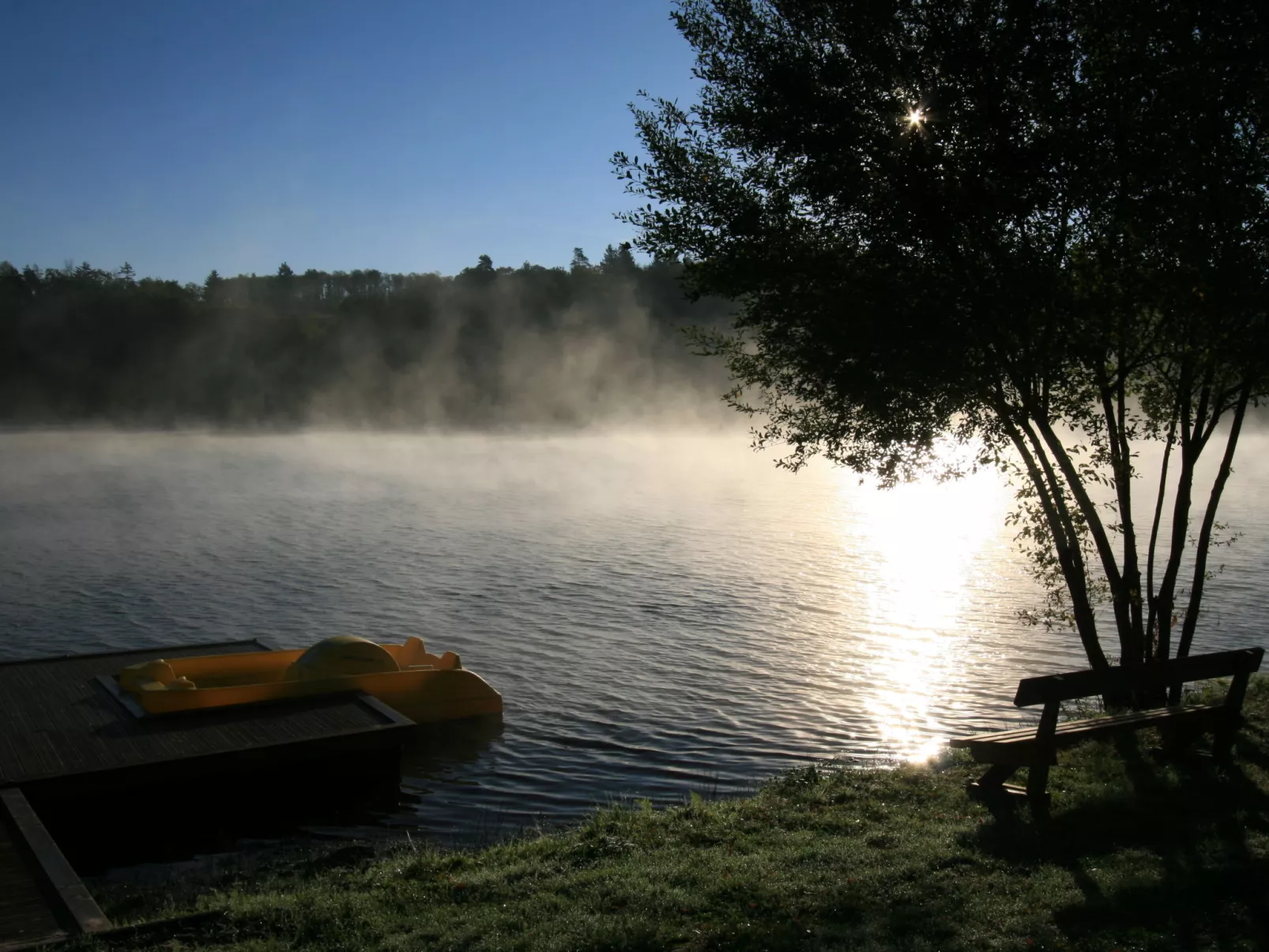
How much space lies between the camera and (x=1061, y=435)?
4547cm

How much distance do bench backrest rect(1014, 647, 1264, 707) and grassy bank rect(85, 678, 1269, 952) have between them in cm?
86

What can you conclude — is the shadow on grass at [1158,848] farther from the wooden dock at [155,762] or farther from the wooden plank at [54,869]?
the wooden dock at [155,762]

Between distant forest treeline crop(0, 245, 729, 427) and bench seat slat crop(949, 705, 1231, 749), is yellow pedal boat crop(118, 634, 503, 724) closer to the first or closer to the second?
bench seat slat crop(949, 705, 1231, 749)

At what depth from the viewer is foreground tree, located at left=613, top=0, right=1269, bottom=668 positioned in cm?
1120

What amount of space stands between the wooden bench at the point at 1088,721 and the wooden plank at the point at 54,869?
264 inches

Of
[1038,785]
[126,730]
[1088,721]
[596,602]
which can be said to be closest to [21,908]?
[126,730]

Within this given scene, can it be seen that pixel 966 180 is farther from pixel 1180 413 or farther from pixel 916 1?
pixel 1180 413

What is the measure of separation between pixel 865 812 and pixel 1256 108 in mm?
7826

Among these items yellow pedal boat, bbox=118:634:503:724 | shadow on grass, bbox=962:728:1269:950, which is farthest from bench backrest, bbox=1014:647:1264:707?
yellow pedal boat, bbox=118:634:503:724

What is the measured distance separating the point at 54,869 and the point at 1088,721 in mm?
8527

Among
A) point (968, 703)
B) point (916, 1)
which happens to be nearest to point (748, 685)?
point (968, 703)

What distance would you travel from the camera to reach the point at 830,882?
7.49 meters

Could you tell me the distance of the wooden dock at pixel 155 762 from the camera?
1117 centimetres

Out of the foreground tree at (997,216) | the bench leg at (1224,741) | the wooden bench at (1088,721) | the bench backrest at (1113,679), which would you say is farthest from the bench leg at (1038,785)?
the foreground tree at (997,216)
